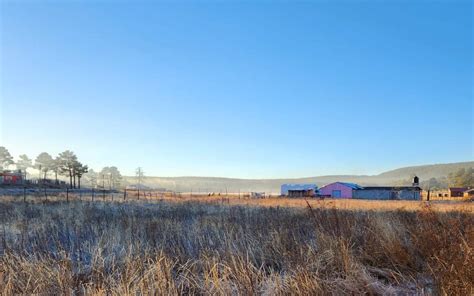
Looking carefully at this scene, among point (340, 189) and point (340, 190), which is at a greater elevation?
point (340, 189)

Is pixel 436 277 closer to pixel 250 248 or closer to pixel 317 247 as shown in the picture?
pixel 317 247

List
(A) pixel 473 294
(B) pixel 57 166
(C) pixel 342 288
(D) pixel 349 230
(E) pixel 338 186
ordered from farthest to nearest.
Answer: (B) pixel 57 166 < (E) pixel 338 186 < (D) pixel 349 230 < (C) pixel 342 288 < (A) pixel 473 294

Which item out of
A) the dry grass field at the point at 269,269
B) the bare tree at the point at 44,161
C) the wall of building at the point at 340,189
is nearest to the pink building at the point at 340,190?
the wall of building at the point at 340,189

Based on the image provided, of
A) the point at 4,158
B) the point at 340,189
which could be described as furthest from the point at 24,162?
the point at 340,189

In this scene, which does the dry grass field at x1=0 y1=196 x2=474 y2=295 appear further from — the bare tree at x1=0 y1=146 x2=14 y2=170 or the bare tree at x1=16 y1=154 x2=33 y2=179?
the bare tree at x1=16 y1=154 x2=33 y2=179

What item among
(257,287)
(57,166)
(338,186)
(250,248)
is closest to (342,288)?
A: (257,287)

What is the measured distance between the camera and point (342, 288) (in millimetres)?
3943

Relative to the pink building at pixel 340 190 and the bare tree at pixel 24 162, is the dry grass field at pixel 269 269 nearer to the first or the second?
the pink building at pixel 340 190

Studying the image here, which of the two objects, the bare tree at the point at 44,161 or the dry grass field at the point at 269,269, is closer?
the dry grass field at the point at 269,269

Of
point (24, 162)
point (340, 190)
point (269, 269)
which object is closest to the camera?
point (269, 269)

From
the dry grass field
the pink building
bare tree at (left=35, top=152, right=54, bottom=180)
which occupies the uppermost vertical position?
bare tree at (left=35, top=152, right=54, bottom=180)

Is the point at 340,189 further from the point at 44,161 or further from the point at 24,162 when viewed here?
the point at 24,162

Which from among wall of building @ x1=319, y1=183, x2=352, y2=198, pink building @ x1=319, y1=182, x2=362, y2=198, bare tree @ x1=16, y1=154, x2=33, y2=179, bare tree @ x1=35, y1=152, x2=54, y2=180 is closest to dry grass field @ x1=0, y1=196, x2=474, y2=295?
pink building @ x1=319, y1=182, x2=362, y2=198

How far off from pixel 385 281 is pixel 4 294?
4209mm
